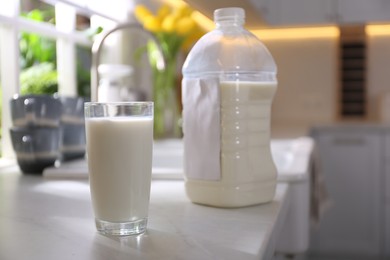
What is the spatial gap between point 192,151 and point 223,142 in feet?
0.20

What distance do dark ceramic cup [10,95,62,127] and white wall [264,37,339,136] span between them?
284 cm

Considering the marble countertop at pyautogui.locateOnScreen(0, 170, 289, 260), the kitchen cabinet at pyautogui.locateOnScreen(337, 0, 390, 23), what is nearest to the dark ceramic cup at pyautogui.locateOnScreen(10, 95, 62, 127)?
the marble countertop at pyautogui.locateOnScreen(0, 170, 289, 260)

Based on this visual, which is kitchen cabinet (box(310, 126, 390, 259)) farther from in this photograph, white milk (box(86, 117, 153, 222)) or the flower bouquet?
white milk (box(86, 117, 153, 222))

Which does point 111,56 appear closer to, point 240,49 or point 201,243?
point 240,49

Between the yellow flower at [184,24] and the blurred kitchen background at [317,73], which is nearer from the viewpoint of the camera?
the blurred kitchen background at [317,73]

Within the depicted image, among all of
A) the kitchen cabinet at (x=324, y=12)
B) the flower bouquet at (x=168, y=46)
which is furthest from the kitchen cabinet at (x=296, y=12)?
the flower bouquet at (x=168, y=46)

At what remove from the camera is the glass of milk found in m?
0.68

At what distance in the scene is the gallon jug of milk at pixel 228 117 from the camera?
33.1 inches

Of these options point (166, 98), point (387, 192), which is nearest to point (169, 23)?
point (166, 98)

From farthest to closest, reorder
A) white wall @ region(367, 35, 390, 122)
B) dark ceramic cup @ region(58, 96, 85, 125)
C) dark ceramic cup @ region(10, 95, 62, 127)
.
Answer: white wall @ region(367, 35, 390, 122), dark ceramic cup @ region(58, 96, 85, 125), dark ceramic cup @ region(10, 95, 62, 127)

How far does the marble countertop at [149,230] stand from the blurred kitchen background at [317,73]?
52cm

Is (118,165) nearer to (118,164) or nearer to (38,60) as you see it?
(118,164)

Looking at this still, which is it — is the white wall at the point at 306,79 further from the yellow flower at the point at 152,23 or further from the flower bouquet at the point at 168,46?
the yellow flower at the point at 152,23

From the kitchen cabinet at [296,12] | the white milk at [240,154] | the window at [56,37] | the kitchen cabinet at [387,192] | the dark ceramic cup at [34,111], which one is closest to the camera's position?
the white milk at [240,154]
